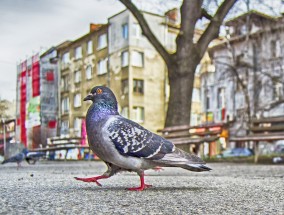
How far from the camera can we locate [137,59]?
41.7 metres

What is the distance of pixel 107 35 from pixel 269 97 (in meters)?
16.5

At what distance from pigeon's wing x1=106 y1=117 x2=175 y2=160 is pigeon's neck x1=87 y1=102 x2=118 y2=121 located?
0.09m

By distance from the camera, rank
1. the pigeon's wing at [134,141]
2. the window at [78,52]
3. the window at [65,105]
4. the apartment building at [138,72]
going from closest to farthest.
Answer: the pigeon's wing at [134,141] < the apartment building at [138,72] < the window at [78,52] < the window at [65,105]

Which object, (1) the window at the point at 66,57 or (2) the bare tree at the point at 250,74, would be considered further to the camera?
(1) the window at the point at 66,57

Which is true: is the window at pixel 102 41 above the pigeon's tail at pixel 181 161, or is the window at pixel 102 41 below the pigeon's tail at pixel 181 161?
above

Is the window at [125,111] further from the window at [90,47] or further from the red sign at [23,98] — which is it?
the red sign at [23,98]

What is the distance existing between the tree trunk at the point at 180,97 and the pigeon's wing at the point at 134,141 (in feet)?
25.6

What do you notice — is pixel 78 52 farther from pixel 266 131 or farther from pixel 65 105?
pixel 266 131

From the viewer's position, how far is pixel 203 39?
38.9 ft

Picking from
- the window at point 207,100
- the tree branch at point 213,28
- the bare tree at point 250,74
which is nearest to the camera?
the tree branch at point 213,28


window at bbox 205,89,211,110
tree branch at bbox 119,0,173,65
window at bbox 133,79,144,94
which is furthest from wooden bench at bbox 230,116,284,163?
window at bbox 205,89,211,110

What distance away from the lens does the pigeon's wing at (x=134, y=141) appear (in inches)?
142

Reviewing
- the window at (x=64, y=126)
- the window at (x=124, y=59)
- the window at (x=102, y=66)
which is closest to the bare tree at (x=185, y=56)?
the window at (x=124, y=59)

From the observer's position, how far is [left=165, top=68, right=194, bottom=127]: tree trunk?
1162 cm
